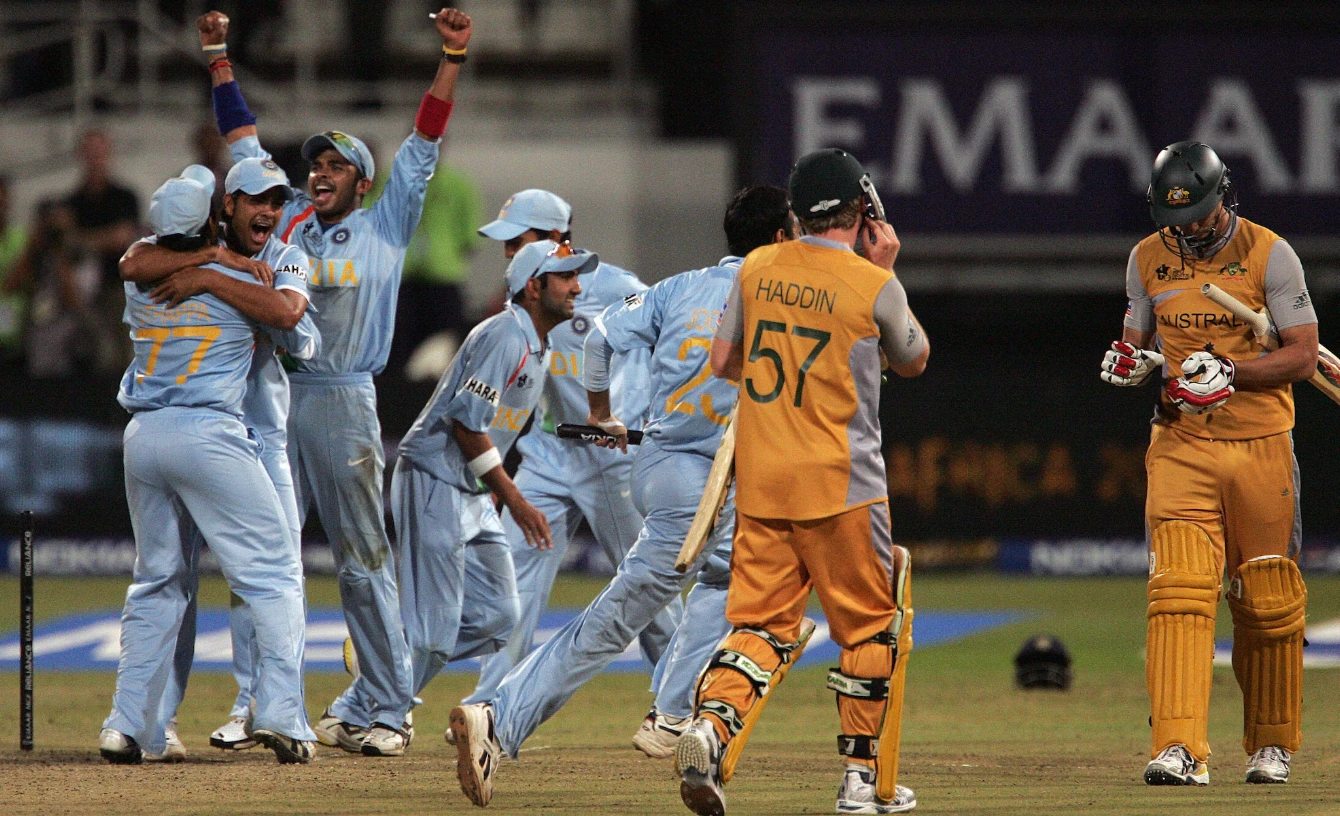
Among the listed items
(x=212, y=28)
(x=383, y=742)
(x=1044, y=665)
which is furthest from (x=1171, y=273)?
(x=212, y=28)

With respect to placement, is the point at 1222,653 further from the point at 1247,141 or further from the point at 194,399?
the point at 194,399

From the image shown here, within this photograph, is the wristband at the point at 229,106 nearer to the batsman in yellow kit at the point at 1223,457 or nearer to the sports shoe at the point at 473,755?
the sports shoe at the point at 473,755

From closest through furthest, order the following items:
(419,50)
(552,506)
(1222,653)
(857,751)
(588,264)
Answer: (857,751), (588,264), (552,506), (1222,653), (419,50)

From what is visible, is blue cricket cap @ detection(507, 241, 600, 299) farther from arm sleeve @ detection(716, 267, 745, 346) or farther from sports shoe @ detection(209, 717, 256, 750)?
sports shoe @ detection(209, 717, 256, 750)

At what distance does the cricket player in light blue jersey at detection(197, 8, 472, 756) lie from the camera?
26.2 feet

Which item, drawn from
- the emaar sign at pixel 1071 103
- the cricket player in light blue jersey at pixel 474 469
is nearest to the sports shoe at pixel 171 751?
the cricket player in light blue jersey at pixel 474 469

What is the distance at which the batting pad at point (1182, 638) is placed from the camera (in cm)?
701

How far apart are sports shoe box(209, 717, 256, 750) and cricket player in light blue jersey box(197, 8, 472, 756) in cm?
29

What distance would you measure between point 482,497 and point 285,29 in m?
12.3

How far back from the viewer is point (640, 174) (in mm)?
17609

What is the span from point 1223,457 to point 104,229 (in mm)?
10605

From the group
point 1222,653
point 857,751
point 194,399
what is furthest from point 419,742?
point 1222,653

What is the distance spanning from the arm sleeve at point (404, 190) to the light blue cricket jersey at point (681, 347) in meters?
0.99

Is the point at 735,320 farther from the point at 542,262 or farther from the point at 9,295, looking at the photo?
the point at 9,295
